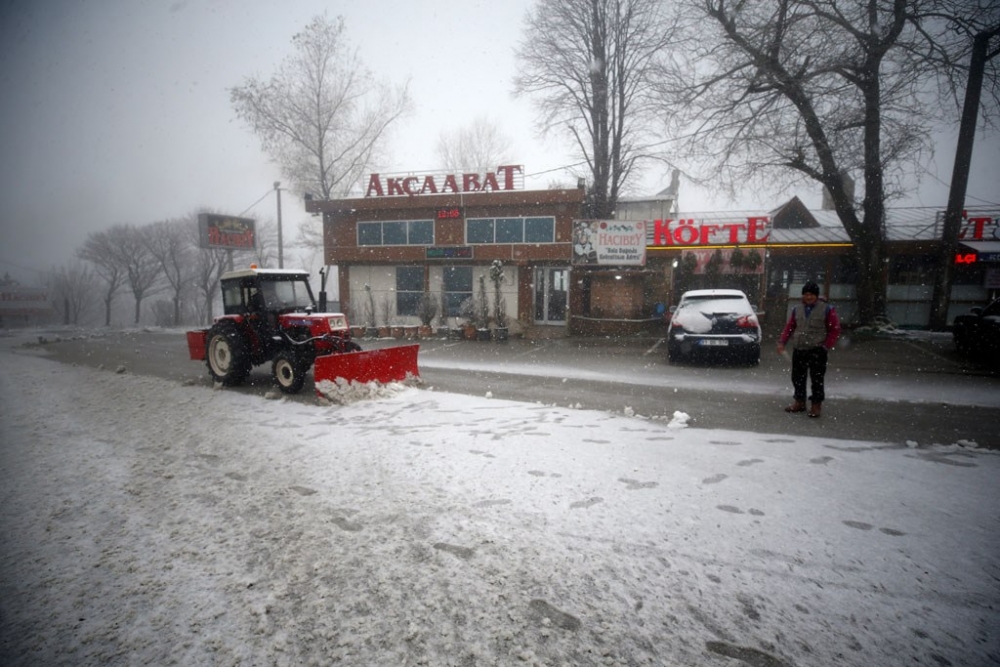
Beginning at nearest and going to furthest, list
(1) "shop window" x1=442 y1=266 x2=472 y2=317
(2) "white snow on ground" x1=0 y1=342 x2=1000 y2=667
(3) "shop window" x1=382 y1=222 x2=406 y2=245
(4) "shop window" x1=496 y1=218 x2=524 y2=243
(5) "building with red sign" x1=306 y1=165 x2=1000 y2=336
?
1. (2) "white snow on ground" x1=0 y1=342 x2=1000 y2=667
2. (5) "building with red sign" x1=306 y1=165 x2=1000 y2=336
3. (4) "shop window" x1=496 y1=218 x2=524 y2=243
4. (1) "shop window" x1=442 y1=266 x2=472 y2=317
5. (3) "shop window" x1=382 y1=222 x2=406 y2=245

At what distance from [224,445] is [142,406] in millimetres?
2922

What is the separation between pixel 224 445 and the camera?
450cm

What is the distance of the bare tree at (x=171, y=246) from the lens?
4119 cm

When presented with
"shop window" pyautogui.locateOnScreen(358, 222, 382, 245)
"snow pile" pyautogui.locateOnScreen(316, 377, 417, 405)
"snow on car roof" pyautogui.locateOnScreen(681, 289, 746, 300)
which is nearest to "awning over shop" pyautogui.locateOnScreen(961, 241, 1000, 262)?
"snow on car roof" pyautogui.locateOnScreen(681, 289, 746, 300)

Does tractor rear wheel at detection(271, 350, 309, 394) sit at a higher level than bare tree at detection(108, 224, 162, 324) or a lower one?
lower

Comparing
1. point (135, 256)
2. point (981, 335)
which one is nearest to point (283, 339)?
point (981, 335)

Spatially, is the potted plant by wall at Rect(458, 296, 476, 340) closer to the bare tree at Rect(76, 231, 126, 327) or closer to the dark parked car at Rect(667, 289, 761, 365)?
the dark parked car at Rect(667, 289, 761, 365)

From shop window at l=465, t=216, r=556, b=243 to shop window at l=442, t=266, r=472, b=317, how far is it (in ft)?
4.59

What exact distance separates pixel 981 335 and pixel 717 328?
20.2 ft

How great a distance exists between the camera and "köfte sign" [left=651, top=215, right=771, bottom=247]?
15.8 meters

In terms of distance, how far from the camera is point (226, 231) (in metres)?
29.7

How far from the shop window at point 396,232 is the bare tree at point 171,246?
31515mm

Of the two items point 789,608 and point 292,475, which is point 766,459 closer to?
point 789,608

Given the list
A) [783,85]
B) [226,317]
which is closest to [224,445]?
[226,317]
